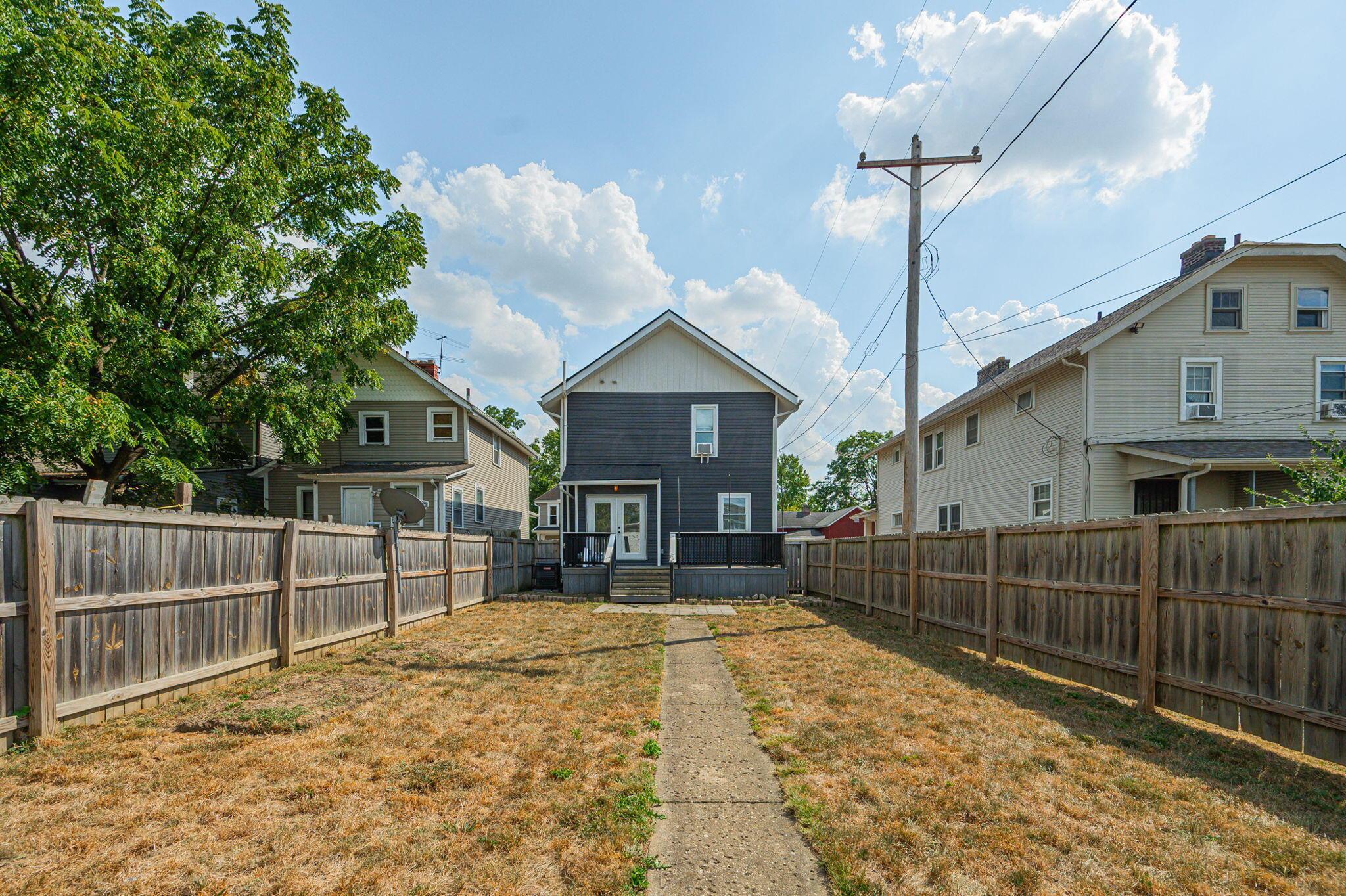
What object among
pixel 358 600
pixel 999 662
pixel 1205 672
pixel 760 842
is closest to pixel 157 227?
pixel 358 600

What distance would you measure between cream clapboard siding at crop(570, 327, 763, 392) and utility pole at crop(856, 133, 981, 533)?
309 inches

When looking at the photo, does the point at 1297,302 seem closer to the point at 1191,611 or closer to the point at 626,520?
the point at 1191,611

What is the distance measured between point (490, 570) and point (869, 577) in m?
8.72

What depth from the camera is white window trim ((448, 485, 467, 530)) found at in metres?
20.5

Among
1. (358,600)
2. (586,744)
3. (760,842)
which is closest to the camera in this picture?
(760,842)

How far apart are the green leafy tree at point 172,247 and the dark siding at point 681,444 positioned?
6.51m

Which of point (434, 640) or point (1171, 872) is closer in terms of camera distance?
point (1171, 872)

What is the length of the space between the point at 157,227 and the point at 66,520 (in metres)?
12.9

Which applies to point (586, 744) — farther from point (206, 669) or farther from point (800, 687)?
point (206, 669)

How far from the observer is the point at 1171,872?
2959 millimetres

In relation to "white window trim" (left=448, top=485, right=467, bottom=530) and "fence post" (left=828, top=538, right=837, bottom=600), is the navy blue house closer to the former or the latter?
"fence post" (left=828, top=538, right=837, bottom=600)

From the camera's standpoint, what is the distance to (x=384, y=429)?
2098 centimetres

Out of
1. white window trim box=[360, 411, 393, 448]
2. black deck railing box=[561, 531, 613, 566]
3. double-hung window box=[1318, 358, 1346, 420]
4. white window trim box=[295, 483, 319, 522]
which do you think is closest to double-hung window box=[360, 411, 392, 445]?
white window trim box=[360, 411, 393, 448]

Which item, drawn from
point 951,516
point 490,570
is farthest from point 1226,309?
point 490,570
